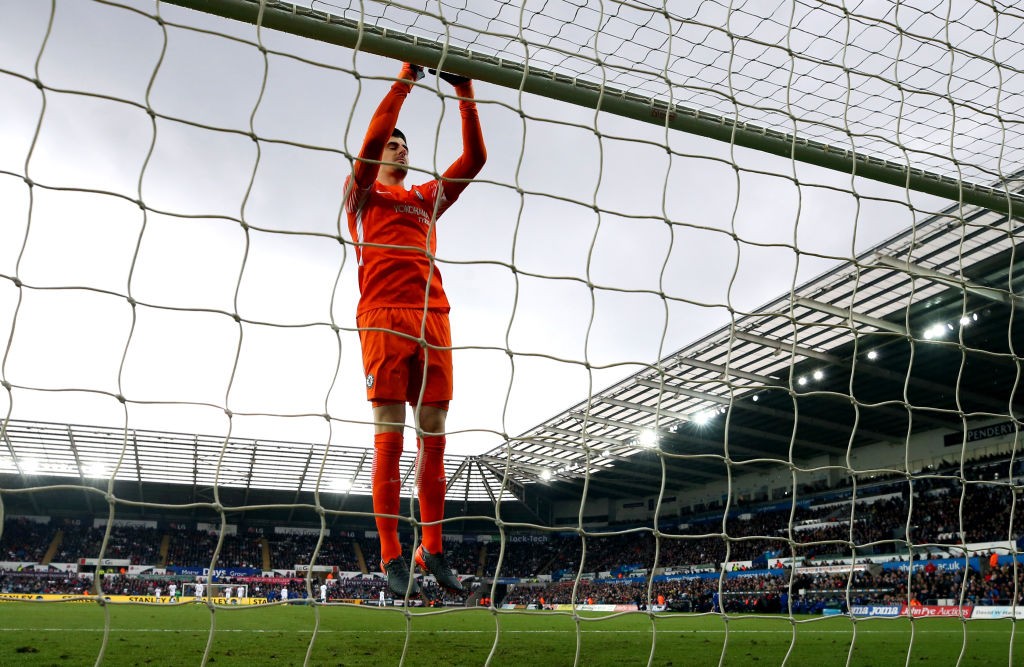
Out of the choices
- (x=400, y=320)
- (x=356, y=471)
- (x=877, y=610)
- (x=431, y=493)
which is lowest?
(x=877, y=610)

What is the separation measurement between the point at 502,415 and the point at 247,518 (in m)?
36.9

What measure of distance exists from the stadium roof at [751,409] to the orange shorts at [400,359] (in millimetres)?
2037

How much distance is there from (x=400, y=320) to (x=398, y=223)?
46 centimetres

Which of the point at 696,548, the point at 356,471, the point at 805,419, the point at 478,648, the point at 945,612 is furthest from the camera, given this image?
the point at 356,471

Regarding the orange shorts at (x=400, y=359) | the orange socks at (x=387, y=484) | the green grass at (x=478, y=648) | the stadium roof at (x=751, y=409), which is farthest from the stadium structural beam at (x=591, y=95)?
the green grass at (x=478, y=648)

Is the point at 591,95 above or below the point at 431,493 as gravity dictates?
above

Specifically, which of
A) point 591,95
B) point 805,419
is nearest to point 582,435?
point 591,95

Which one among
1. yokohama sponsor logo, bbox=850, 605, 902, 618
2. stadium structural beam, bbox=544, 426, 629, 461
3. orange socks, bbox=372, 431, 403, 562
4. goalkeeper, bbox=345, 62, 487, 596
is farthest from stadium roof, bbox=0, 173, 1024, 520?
yokohama sponsor logo, bbox=850, 605, 902, 618

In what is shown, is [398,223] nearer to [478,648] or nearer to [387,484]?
[387,484]

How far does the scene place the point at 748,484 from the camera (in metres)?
31.3

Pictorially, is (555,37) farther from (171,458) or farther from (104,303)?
(171,458)

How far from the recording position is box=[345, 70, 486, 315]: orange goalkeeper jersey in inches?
122

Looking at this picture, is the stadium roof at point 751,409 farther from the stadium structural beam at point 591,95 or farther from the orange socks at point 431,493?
the orange socks at point 431,493

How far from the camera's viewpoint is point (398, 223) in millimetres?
3219
